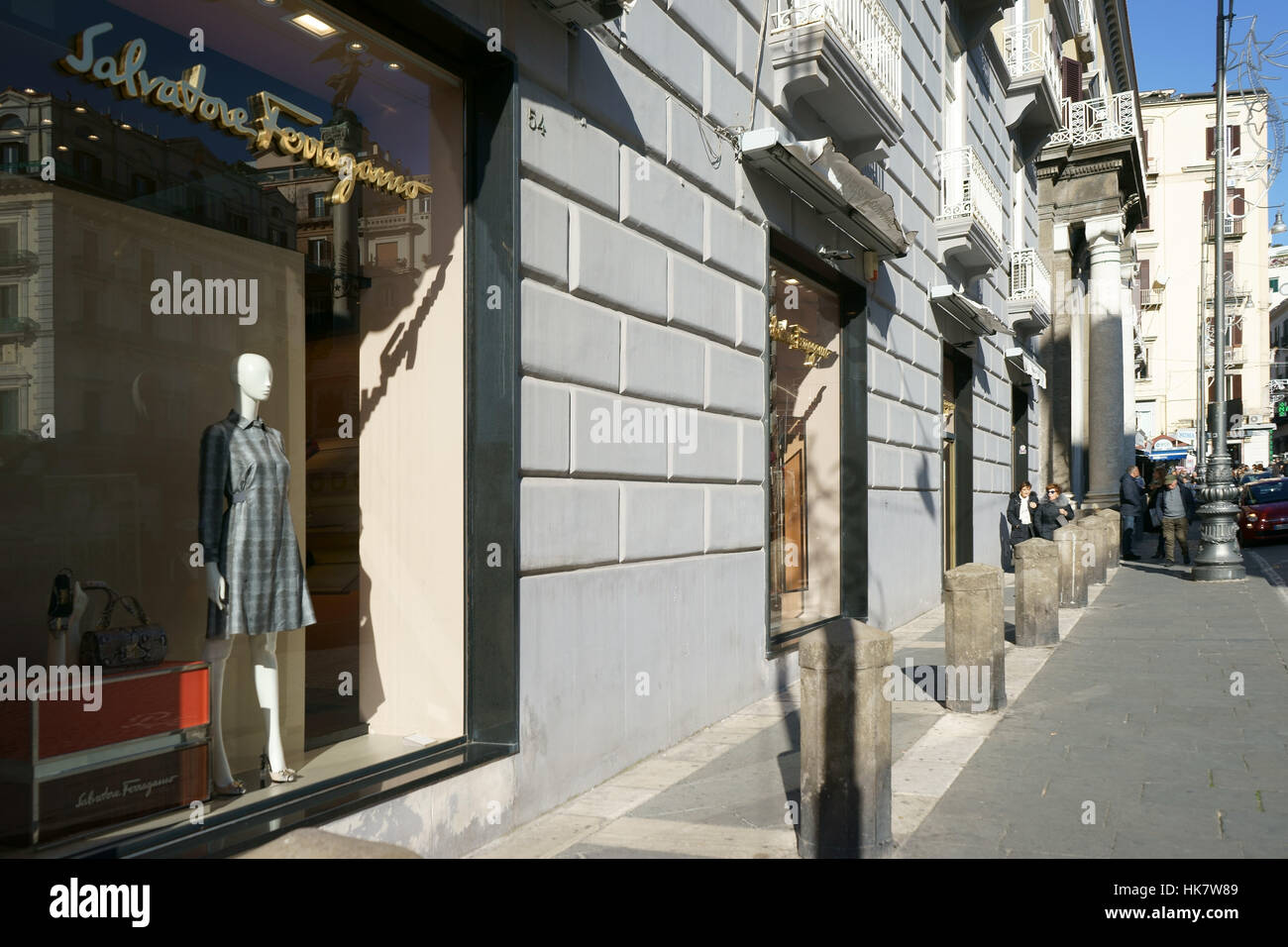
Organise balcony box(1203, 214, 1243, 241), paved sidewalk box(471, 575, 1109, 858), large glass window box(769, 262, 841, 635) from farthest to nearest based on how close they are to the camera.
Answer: balcony box(1203, 214, 1243, 241), large glass window box(769, 262, 841, 635), paved sidewalk box(471, 575, 1109, 858)

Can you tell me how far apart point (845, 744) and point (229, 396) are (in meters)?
3.13

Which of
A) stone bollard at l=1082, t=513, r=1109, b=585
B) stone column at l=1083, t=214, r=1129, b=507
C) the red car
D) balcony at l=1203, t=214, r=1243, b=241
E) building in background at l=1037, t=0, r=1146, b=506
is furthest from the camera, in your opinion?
balcony at l=1203, t=214, r=1243, b=241

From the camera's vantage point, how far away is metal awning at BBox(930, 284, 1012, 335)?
46.9 ft

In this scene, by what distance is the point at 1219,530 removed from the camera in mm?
16953

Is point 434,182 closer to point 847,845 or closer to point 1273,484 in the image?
point 847,845

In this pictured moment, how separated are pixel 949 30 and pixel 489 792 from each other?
14.1 meters

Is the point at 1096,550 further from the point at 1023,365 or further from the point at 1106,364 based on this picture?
the point at 1106,364

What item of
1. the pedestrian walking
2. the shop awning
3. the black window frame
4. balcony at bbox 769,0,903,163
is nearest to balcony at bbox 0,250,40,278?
the shop awning

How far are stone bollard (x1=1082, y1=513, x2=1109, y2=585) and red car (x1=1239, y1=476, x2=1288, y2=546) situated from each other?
10.0m

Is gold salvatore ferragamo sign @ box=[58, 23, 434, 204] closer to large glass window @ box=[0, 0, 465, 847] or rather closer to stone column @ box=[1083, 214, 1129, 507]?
large glass window @ box=[0, 0, 465, 847]

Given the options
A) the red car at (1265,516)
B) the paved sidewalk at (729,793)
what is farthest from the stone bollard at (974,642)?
the red car at (1265,516)

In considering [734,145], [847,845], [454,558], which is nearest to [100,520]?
[454,558]

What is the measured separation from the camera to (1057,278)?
2870cm
